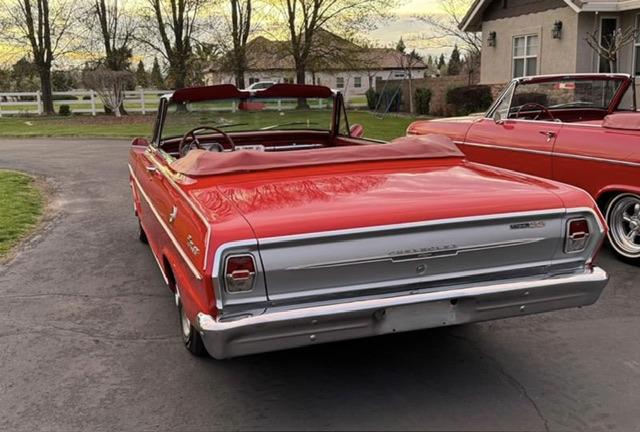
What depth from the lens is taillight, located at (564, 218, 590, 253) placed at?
324 centimetres

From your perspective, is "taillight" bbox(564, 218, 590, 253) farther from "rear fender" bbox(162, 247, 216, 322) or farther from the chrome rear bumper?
"rear fender" bbox(162, 247, 216, 322)

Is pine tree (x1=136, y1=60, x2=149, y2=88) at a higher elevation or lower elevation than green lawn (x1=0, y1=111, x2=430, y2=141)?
higher

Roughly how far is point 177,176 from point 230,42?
2954 cm

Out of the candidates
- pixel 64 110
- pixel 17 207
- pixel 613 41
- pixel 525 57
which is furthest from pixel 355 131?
pixel 64 110

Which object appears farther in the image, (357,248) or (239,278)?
(357,248)

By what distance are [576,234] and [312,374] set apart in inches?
62.1

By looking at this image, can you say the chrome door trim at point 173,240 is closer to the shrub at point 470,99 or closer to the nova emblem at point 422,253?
the nova emblem at point 422,253

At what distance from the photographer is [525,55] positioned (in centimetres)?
2134

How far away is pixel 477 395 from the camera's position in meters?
3.33

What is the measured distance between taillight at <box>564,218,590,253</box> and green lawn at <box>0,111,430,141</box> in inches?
512

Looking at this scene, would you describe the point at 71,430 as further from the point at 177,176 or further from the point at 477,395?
the point at 477,395

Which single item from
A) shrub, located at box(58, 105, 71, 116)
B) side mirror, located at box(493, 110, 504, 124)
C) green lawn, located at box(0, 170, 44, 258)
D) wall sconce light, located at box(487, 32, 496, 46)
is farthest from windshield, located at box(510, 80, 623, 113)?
shrub, located at box(58, 105, 71, 116)

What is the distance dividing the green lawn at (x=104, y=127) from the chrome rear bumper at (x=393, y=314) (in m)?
13.1

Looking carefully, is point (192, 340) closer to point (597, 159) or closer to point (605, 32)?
point (597, 159)
